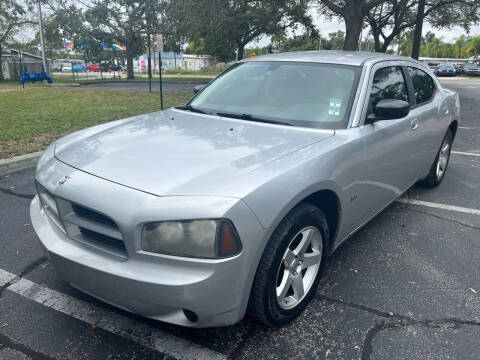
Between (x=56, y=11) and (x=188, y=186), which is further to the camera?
(x=56, y=11)

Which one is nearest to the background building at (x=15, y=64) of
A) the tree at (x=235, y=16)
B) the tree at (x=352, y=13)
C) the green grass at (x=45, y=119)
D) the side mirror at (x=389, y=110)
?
the tree at (x=235, y=16)

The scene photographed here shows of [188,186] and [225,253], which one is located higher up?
[188,186]

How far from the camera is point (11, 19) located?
34344 mm

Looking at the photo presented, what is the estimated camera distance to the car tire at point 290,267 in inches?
86.4

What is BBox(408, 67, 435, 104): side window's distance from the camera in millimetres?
4163

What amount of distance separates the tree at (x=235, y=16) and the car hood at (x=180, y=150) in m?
17.9

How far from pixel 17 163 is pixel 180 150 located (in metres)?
4.30

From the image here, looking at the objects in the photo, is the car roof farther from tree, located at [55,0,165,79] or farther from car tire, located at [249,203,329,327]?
tree, located at [55,0,165,79]

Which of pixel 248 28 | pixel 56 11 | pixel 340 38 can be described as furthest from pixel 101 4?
pixel 340 38

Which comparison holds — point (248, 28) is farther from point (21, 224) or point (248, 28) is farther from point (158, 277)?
point (158, 277)

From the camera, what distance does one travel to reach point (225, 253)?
1.95m

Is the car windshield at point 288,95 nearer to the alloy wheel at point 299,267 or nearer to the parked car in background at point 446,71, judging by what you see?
the alloy wheel at point 299,267

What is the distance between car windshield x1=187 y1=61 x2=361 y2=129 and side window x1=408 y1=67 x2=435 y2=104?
1.18 m

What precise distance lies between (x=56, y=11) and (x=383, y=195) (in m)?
42.4
